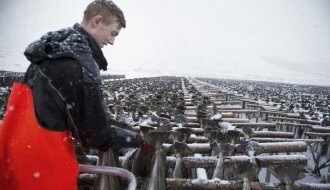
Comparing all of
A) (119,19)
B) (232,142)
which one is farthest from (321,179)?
(119,19)

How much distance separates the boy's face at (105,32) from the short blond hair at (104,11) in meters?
0.03

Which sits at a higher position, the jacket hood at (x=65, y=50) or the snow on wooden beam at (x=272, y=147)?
the jacket hood at (x=65, y=50)

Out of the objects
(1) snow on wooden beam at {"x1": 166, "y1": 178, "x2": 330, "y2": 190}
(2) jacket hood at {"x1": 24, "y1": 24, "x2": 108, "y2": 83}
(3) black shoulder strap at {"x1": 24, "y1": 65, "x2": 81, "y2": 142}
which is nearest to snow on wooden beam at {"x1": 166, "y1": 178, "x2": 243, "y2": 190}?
(1) snow on wooden beam at {"x1": 166, "y1": 178, "x2": 330, "y2": 190}

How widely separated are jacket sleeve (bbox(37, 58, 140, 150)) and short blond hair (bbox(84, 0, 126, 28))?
46 centimetres

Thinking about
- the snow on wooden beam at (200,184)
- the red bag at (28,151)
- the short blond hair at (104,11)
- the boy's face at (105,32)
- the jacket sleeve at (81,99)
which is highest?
the short blond hair at (104,11)

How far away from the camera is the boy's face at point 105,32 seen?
73.8 inches

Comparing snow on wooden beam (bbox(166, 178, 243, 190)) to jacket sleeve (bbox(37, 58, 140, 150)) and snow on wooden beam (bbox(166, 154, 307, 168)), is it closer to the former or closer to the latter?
snow on wooden beam (bbox(166, 154, 307, 168))

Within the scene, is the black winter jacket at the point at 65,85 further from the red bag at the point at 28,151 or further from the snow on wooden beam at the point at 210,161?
the snow on wooden beam at the point at 210,161

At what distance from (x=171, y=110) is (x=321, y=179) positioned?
4007 mm

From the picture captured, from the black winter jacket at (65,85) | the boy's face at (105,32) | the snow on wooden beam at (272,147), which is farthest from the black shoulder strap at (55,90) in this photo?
the snow on wooden beam at (272,147)

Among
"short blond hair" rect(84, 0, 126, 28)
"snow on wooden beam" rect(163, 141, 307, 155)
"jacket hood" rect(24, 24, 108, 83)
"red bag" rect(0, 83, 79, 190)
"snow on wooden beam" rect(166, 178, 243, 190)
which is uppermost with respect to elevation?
"short blond hair" rect(84, 0, 126, 28)

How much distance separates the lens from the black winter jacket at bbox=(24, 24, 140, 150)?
1537 millimetres

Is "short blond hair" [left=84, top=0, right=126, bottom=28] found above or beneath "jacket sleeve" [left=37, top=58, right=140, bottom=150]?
above

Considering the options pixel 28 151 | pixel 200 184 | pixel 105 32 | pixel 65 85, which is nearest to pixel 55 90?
pixel 65 85
